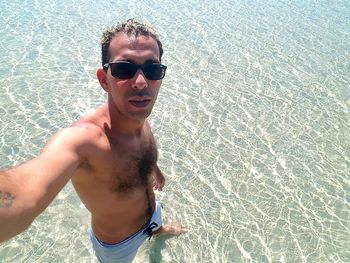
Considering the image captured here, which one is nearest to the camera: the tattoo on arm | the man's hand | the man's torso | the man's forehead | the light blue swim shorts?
the tattoo on arm

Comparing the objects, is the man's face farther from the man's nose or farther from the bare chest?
the bare chest

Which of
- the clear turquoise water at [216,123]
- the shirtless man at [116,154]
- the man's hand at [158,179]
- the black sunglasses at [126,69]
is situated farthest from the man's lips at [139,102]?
the clear turquoise water at [216,123]

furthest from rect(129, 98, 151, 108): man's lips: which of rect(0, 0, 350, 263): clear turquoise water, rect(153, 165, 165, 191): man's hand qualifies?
rect(0, 0, 350, 263): clear turquoise water

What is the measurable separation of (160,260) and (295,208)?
1.76m

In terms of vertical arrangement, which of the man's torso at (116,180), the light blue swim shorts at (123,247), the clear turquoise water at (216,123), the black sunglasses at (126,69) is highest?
the black sunglasses at (126,69)

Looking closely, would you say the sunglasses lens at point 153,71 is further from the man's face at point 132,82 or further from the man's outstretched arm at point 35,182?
the man's outstretched arm at point 35,182

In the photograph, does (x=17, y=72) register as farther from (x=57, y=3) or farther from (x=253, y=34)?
(x=253, y=34)

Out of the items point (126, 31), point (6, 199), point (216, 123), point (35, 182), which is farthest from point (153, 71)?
point (216, 123)

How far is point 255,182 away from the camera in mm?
4477

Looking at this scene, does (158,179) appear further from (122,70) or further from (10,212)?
(10,212)

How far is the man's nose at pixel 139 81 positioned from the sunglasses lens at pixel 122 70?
0.03 m

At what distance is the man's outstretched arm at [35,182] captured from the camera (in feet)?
4.30

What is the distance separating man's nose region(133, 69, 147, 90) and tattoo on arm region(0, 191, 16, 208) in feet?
3.42

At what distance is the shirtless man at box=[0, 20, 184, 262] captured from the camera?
5.81 feet
